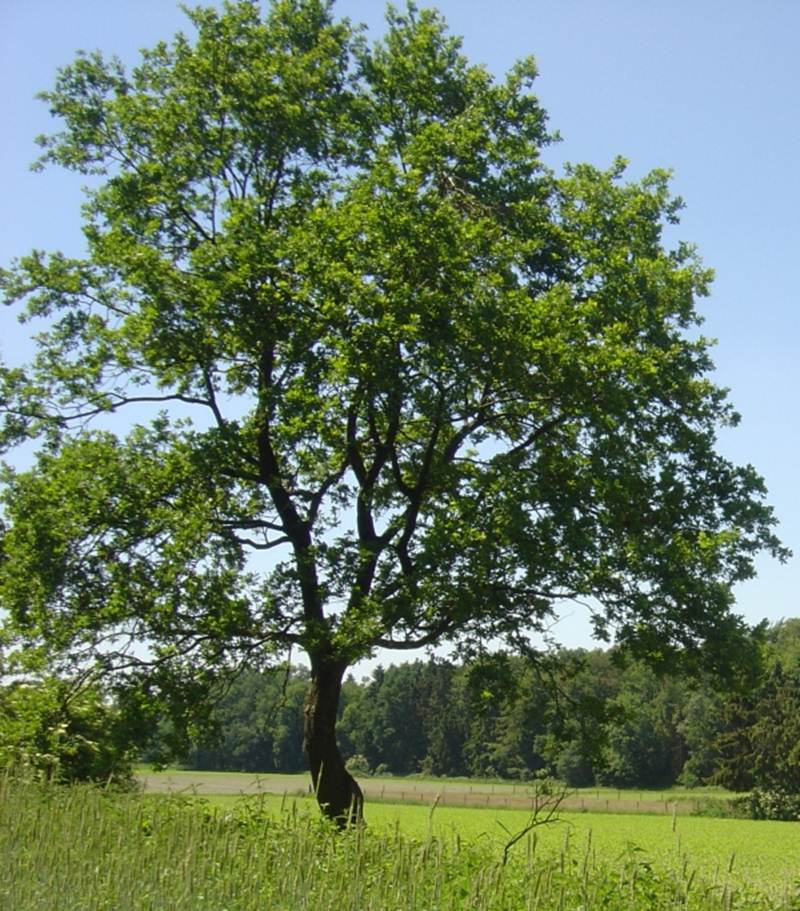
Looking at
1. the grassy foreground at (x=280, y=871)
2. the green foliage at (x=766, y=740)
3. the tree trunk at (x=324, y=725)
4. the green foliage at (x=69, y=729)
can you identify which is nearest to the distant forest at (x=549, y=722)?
the green foliage at (x=766, y=740)

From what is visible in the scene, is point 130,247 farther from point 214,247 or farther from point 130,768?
point 130,768

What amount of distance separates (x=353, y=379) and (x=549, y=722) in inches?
268

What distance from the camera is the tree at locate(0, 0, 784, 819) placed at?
16.5 m

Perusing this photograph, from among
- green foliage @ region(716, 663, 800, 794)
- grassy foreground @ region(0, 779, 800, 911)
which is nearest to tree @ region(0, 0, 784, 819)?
grassy foreground @ region(0, 779, 800, 911)

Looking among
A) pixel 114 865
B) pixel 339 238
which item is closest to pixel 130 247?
pixel 339 238

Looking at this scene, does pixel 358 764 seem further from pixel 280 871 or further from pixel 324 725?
pixel 280 871

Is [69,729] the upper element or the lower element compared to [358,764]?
upper

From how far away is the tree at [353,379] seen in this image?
16484mm

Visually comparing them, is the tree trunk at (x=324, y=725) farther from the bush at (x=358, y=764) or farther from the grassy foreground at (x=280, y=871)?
the grassy foreground at (x=280, y=871)

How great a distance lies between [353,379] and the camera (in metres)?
17.2

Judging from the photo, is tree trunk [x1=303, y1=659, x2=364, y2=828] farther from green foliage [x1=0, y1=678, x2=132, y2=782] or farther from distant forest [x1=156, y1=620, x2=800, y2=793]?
green foliage [x1=0, y1=678, x2=132, y2=782]

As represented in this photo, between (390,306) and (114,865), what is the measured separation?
1031cm

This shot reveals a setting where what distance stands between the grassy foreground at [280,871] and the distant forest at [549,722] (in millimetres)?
9300

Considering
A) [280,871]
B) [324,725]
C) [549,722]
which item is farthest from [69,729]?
[280,871]
